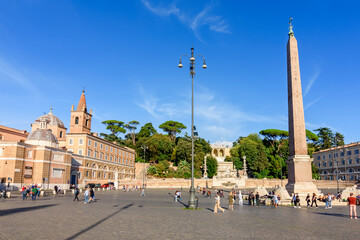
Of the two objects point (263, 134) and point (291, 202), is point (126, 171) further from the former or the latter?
point (291, 202)

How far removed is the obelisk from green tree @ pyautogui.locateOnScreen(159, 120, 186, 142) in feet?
235

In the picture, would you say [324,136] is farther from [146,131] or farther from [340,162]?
[146,131]

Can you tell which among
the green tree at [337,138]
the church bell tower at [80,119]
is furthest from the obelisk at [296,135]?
Result: the green tree at [337,138]

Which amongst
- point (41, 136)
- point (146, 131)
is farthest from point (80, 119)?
point (146, 131)

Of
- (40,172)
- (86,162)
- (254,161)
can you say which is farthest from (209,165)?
(40,172)

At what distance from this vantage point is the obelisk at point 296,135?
19.9m

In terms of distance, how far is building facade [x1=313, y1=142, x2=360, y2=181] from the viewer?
62.2 meters

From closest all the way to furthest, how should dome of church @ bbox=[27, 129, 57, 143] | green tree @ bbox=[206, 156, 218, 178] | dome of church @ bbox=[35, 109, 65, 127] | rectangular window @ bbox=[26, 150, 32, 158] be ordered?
rectangular window @ bbox=[26, 150, 32, 158]
dome of church @ bbox=[27, 129, 57, 143]
dome of church @ bbox=[35, 109, 65, 127]
green tree @ bbox=[206, 156, 218, 178]

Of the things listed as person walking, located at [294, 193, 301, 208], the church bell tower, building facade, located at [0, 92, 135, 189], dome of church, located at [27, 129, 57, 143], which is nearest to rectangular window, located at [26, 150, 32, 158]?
building facade, located at [0, 92, 135, 189]

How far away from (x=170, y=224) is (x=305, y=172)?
511 inches

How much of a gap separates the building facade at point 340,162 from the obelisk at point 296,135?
42674 millimetres

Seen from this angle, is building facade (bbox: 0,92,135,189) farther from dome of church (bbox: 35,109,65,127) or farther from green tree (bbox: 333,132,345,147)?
green tree (bbox: 333,132,345,147)

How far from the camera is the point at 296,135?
67.2ft

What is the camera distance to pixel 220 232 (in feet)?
29.9
